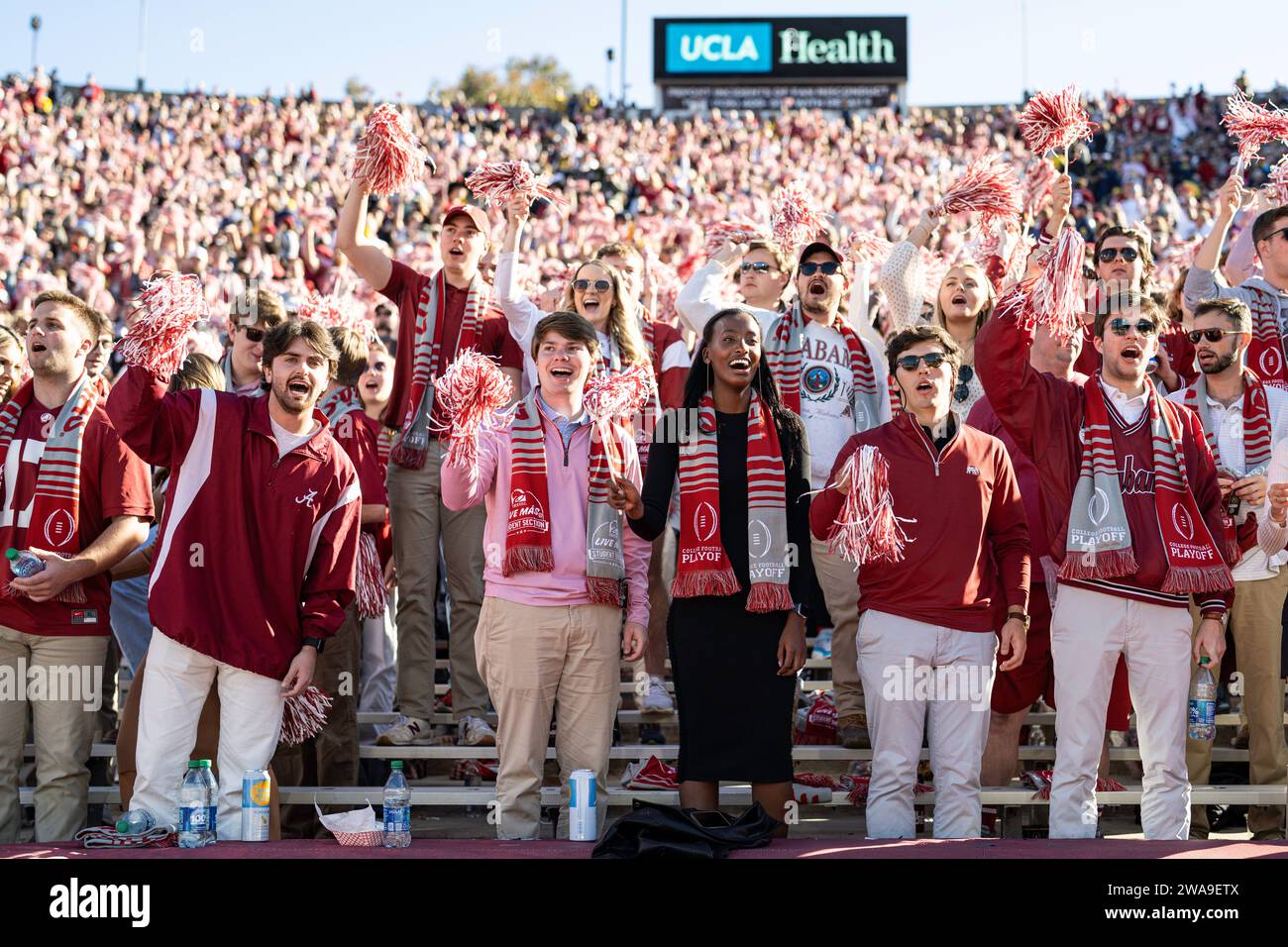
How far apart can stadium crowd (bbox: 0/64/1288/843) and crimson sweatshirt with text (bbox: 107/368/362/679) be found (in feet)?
0.04

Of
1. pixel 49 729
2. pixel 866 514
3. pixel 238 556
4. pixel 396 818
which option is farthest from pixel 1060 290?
pixel 49 729

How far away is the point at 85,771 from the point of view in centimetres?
529

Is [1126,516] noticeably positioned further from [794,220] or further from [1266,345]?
[794,220]

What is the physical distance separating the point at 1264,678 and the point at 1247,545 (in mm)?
560

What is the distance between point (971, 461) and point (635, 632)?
139cm

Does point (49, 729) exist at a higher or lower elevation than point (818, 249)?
lower

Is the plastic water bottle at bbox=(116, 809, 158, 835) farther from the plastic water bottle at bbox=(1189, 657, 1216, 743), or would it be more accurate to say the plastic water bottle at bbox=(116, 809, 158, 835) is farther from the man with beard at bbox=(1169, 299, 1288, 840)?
the man with beard at bbox=(1169, 299, 1288, 840)

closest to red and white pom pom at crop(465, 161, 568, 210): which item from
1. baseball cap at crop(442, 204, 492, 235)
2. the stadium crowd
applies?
the stadium crowd

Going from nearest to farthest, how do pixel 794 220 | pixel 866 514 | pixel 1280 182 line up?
pixel 866 514 < pixel 1280 182 < pixel 794 220

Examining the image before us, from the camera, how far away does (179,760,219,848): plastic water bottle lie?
14.6ft

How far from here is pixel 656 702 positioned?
21.8ft

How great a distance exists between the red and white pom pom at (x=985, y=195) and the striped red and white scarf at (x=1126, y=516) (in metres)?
1.13

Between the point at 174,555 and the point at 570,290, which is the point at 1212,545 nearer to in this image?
the point at 570,290

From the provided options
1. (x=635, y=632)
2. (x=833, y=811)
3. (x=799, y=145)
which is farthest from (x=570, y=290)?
(x=799, y=145)
